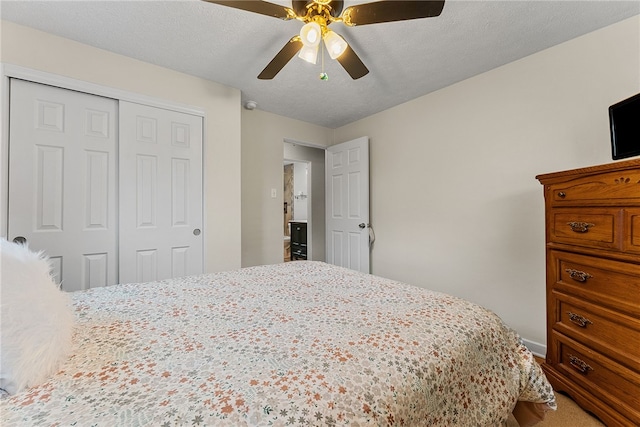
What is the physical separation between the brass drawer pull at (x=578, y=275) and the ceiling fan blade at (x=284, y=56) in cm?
209

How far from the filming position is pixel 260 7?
1341 mm

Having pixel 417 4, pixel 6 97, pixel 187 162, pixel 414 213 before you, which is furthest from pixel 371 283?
pixel 6 97

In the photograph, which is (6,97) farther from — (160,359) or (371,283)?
(371,283)

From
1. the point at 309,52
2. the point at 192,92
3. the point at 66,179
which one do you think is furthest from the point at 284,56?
the point at 66,179

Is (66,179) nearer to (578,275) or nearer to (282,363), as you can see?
(282,363)

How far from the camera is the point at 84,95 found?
2061mm

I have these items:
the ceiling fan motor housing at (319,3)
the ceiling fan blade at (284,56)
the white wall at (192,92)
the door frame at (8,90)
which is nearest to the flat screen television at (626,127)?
the ceiling fan motor housing at (319,3)

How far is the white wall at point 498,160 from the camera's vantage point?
6.17 feet

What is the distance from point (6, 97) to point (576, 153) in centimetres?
397

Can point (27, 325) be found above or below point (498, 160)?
below

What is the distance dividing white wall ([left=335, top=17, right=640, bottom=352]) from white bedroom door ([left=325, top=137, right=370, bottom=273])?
0.96 ft

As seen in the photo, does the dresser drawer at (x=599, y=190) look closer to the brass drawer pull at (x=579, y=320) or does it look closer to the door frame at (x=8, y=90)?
the brass drawer pull at (x=579, y=320)

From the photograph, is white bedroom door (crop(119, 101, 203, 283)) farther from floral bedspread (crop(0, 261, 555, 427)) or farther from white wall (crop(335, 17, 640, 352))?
white wall (crop(335, 17, 640, 352))

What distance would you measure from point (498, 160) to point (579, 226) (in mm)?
1023
